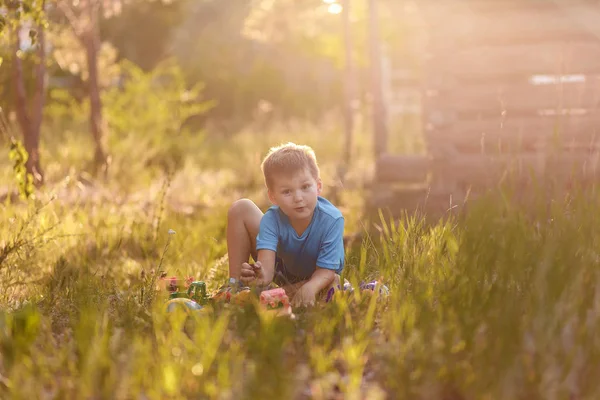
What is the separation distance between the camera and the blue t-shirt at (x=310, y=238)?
3.71 m

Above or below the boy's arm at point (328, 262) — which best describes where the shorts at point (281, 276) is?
below

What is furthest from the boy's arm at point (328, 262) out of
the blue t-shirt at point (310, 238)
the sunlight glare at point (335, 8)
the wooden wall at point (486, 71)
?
the sunlight glare at point (335, 8)

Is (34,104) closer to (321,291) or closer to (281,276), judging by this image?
(281,276)

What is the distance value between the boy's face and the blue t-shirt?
0.09 m

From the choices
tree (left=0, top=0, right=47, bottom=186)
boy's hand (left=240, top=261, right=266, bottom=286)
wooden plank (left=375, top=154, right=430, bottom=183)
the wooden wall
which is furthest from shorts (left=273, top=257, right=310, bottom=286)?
wooden plank (left=375, top=154, right=430, bottom=183)

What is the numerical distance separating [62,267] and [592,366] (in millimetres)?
2985

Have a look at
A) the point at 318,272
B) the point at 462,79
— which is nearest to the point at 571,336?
the point at 318,272

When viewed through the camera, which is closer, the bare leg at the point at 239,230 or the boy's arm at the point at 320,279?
the boy's arm at the point at 320,279

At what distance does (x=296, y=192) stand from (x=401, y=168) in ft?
19.0

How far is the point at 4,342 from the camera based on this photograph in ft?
8.98

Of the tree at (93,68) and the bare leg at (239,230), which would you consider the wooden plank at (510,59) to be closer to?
the tree at (93,68)

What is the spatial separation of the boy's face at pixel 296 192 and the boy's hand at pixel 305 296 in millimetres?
371

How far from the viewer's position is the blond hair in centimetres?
360

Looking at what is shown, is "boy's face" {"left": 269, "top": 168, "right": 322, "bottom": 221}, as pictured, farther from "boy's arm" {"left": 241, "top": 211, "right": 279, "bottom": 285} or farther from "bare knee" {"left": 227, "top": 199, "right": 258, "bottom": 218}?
"bare knee" {"left": 227, "top": 199, "right": 258, "bottom": 218}
